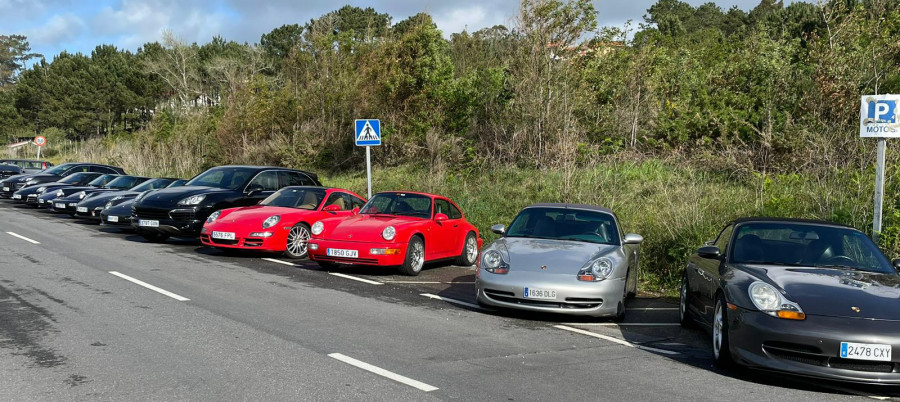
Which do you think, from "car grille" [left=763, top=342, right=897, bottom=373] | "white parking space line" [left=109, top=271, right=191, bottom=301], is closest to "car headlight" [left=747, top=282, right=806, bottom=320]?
"car grille" [left=763, top=342, right=897, bottom=373]

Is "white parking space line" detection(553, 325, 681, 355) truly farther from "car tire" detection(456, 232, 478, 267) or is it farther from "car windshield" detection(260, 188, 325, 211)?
"car windshield" detection(260, 188, 325, 211)

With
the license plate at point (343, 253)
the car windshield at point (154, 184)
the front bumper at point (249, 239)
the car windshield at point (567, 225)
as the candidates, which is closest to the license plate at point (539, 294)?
the car windshield at point (567, 225)

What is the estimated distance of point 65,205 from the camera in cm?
2205

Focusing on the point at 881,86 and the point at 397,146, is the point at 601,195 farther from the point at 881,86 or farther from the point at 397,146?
the point at 397,146

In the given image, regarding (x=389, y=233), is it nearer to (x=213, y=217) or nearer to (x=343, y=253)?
(x=343, y=253)

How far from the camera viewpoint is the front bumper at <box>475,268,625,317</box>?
27.9 feet

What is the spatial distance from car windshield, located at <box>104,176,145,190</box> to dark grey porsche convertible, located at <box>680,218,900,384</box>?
19553 millimetres

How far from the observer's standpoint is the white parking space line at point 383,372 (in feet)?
18.3

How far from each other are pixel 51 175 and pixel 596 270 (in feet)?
86.0

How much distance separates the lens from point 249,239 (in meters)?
13.8

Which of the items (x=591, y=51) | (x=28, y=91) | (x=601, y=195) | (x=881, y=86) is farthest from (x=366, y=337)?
(x=28, y=91)

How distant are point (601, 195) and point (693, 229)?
13.2 feet

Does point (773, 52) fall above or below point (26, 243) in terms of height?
above

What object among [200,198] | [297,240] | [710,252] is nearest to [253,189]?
[200,198]
